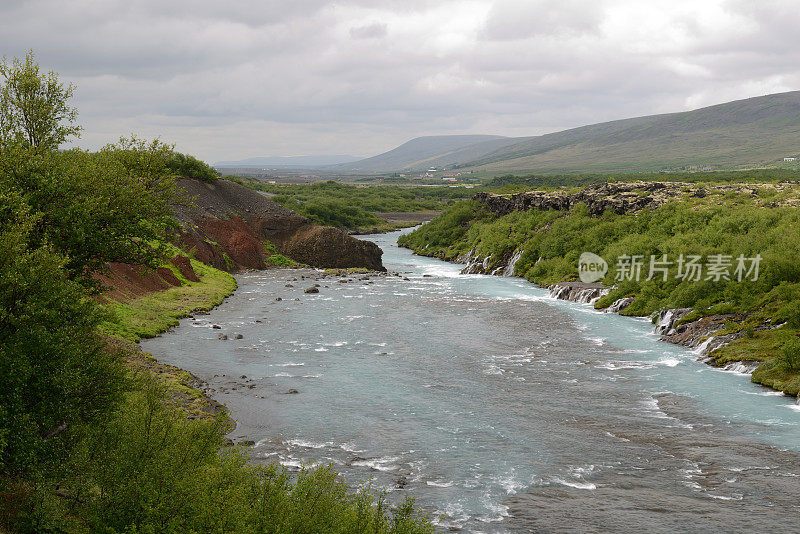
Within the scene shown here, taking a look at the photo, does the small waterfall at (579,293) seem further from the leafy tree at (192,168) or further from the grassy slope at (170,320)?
the leafy tree at (192,168)

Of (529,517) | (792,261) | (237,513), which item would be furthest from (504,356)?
(237,513)

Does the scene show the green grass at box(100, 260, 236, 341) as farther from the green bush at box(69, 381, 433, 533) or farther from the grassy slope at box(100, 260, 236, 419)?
the green bush at box(69, 381, 433, 533)

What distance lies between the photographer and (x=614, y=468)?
25.7 m

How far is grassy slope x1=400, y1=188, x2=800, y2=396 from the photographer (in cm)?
4303

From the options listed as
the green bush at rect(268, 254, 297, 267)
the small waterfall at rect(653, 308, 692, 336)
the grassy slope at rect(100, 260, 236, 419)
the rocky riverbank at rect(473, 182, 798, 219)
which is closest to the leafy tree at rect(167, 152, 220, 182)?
the green bush at rect(268, 254, 297, 267)

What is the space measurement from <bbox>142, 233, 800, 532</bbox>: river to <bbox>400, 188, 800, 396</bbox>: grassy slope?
4381 mm

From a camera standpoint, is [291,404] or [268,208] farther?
[268,208]

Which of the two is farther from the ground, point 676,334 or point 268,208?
point 268,208

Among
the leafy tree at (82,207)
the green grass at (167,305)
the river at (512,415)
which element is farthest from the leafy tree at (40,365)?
the green grass at (167,305)

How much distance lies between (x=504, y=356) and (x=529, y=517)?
23.2 metres

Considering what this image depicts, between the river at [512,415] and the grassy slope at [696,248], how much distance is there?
4381 mm

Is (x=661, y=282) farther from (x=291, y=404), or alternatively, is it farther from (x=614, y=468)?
(x=291, y=404)

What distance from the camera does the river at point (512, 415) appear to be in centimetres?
2270

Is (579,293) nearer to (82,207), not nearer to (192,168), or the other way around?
(82,207)
